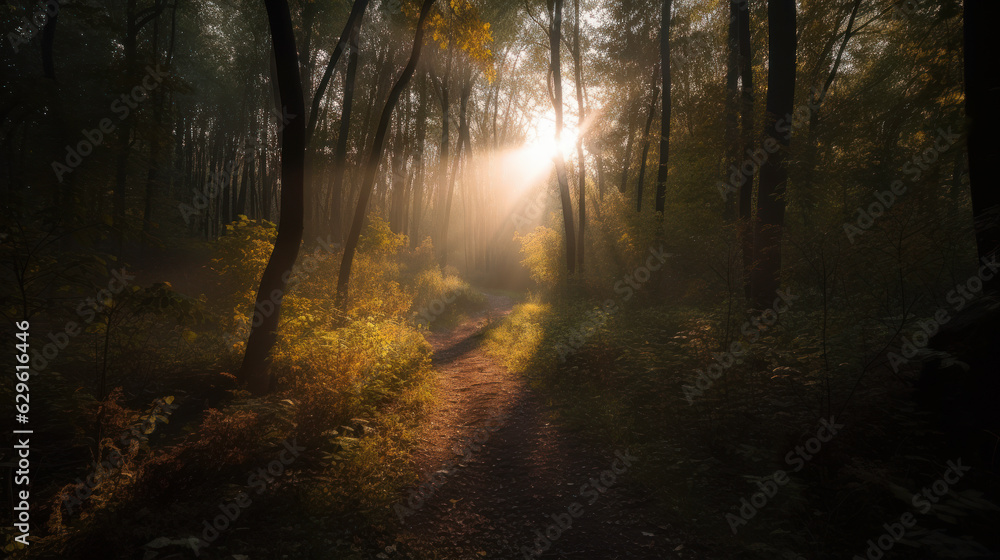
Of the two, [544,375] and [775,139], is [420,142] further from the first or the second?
[775,139]

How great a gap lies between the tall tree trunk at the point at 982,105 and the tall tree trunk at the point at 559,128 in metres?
13.5

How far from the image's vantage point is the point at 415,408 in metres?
6.93

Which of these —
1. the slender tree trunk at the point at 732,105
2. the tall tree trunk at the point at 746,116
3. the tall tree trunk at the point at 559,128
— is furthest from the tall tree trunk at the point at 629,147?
the tall tree trunk at the point at 746,116

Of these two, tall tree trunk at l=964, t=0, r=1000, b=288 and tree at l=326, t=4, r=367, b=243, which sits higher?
tree at l=326, t=4, r=367, b=243

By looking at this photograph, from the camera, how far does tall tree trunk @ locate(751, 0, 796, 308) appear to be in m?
7.12

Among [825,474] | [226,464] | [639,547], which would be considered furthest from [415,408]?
[825,474]

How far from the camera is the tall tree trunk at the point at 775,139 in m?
7.12

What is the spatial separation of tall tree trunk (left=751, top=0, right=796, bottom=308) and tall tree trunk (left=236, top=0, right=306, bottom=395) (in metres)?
8.12

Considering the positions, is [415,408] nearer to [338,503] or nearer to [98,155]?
[338,503]

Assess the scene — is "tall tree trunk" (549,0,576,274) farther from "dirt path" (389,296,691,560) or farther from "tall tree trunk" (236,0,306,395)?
"tall tree trunk" (236,0,306,395)

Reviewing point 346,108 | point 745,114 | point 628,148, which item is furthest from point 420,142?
point 745,114

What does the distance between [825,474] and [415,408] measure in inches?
223

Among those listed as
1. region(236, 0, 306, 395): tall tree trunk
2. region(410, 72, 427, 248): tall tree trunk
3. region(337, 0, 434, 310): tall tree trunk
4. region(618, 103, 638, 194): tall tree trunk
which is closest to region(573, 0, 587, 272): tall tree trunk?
region(618, 103, 638, 194): tall tree trunk

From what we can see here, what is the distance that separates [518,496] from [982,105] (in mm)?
6792
